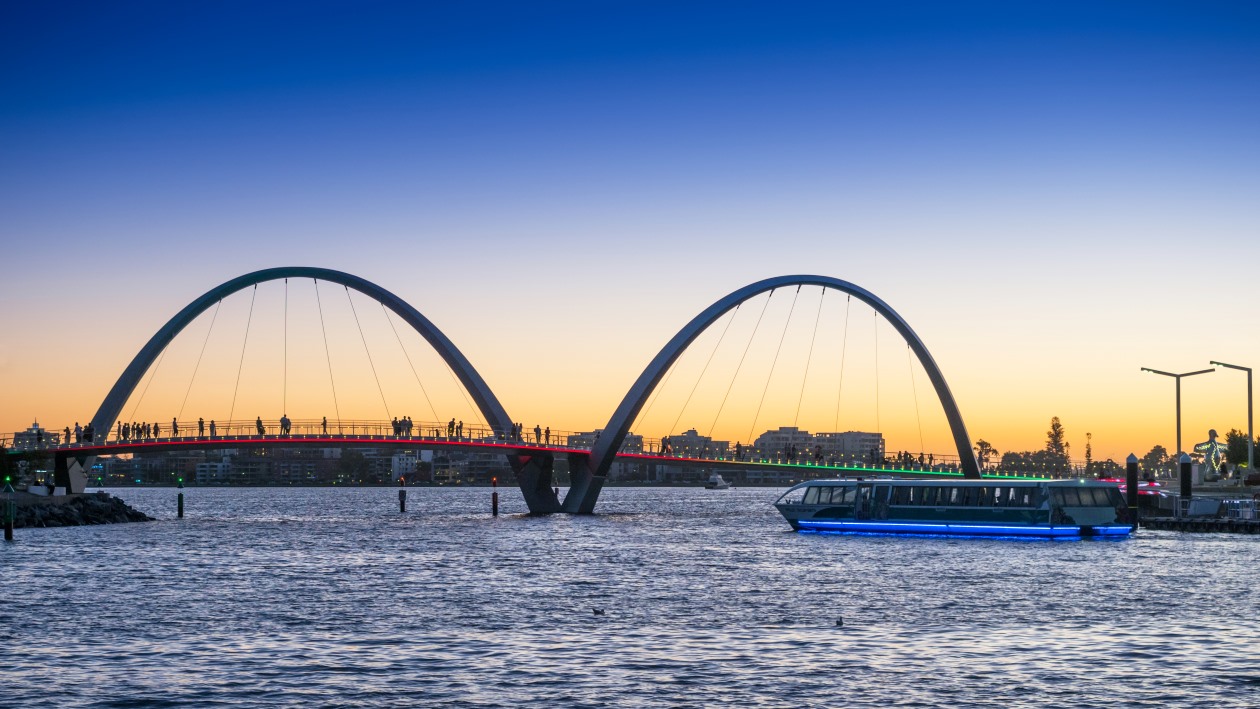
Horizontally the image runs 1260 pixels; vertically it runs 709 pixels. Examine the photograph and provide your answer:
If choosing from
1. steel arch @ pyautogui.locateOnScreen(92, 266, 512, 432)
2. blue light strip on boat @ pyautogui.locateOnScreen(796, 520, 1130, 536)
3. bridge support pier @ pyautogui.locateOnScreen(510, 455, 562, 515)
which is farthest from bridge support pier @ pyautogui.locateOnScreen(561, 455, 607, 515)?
blue light strip on boat @ pyautogui.locateOnScreen(796, 520, 1130, 536)

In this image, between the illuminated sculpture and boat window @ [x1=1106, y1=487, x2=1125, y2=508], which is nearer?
boat window @ [x1=1106, y1=487, x2=1125, y2=508]

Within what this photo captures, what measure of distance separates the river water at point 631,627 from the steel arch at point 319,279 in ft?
113

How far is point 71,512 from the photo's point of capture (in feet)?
314

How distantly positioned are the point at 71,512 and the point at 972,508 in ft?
206

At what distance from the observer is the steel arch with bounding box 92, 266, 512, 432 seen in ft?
333

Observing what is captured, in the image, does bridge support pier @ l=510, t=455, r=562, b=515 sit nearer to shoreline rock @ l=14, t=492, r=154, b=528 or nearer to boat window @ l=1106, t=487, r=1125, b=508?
shoreline rock @ l=14, t=492, r=154, b=528

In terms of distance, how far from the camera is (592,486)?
105688 mm

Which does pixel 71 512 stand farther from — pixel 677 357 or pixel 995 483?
pixel 995 483

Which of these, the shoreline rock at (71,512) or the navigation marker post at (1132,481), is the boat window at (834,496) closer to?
the navigation marker post at (1132,481)

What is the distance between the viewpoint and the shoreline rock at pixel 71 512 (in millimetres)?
91625

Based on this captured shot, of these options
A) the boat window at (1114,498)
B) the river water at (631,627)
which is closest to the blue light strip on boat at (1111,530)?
the boat window at (1114,498)

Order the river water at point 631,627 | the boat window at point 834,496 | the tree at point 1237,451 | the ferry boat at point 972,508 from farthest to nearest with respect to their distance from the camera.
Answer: the tree at point 1237,451 < the boat window at point 834,496 < the ferry boat at point 972,508 < the river water at point 631,627

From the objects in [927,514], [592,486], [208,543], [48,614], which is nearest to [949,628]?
[48,614]

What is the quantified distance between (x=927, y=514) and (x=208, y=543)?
4305 cm
